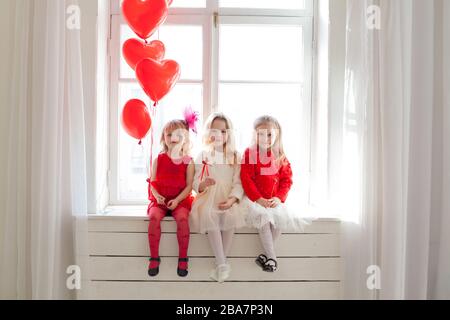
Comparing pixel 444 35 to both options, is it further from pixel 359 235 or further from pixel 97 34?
pixel 97 34

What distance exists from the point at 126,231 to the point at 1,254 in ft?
1.85

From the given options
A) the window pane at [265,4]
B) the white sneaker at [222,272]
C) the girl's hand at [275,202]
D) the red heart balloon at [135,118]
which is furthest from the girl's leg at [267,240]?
the window pane at [265,4]

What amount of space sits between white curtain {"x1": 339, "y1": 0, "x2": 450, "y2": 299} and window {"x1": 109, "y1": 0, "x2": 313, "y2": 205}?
1.38ft

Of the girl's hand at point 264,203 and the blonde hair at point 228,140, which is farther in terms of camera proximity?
the blonde hair at point 228,140

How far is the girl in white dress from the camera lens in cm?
201

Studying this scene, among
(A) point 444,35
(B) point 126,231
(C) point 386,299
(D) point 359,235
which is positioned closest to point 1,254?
(B) point 126,231

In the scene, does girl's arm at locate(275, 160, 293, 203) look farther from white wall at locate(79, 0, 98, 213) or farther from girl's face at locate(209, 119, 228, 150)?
white wall at locate(79, 0, 98, 213)

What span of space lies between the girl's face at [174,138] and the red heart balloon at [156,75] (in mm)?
189

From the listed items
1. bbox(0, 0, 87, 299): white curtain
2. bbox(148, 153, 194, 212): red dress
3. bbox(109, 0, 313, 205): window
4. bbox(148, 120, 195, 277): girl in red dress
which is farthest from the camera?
bbox(109, 0, 313, 205): window

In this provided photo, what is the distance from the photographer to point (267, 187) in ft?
7.04

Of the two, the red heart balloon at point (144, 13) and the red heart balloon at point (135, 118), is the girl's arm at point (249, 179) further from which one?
the red heart balloon at point (144, 13)

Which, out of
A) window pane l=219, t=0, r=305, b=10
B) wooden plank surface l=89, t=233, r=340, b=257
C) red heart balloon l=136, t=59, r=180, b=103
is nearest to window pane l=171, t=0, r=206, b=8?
window pane l=219, t=0, r=305, b=10

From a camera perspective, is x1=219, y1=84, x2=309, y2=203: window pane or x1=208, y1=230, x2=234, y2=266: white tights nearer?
x1=208, y1=230, x2=234, y2=266: white tights

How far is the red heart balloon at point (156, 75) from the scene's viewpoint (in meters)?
1.99
